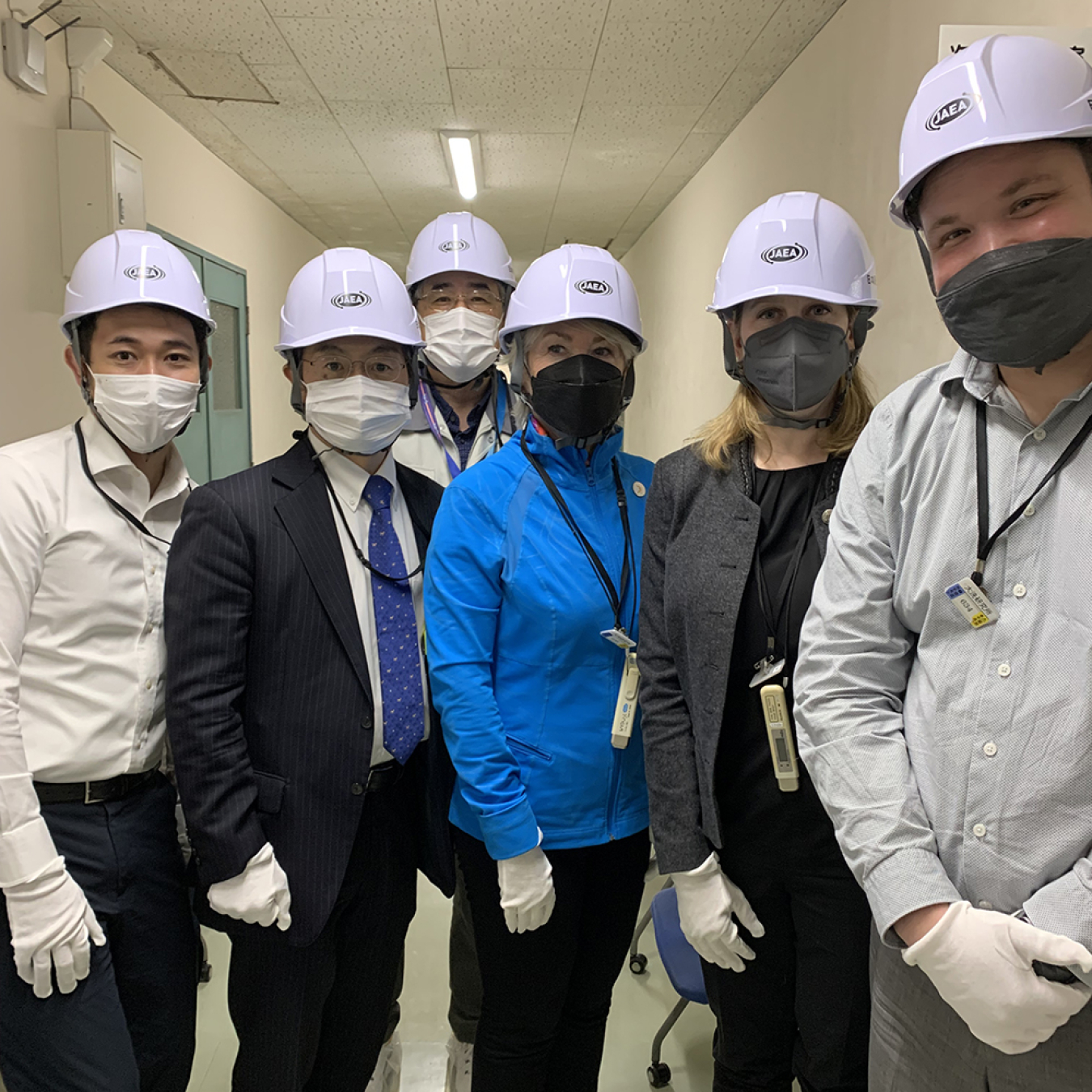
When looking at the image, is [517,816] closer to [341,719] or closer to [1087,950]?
[341,719]

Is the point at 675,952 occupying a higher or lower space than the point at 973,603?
lower

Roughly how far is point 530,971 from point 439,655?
0.60m

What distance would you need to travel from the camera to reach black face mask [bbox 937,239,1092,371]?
0.95m

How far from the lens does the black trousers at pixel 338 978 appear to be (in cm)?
151

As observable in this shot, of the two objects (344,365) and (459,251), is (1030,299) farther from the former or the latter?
(459,251)

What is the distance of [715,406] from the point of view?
4.85m

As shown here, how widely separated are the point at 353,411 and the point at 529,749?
72cm

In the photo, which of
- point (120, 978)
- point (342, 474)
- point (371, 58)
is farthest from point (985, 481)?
point (371, 58)

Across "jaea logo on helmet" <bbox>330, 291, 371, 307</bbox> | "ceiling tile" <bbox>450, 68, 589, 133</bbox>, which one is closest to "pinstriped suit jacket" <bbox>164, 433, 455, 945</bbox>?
"jaea logo on helmet" <bbox>330, 291, 371, 307</bbox>

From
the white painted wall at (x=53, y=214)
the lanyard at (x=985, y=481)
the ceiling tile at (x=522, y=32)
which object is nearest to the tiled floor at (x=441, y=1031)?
the lanyard at (x=985, y=481)

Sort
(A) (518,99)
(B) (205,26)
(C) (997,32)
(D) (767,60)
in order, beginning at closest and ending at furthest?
(C) (997,32), (B) (205,26), (D) (767,60), (A) (518,99)

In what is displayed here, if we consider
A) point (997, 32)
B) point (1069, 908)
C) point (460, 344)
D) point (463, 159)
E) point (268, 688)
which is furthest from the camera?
point (463, 159)

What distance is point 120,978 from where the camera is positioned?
1.50 m

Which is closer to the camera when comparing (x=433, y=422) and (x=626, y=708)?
(x=626, y=708)
